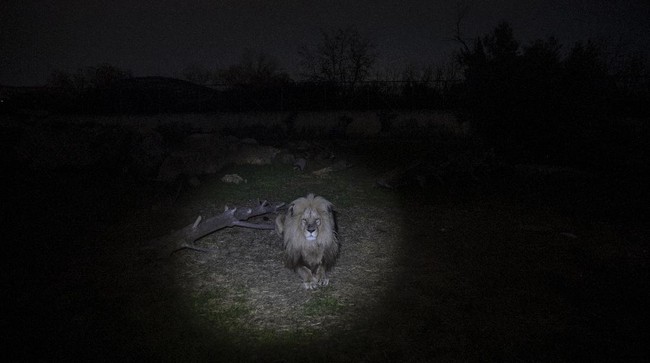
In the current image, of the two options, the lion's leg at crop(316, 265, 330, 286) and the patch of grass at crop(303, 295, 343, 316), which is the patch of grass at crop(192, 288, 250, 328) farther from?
the lion's leg at crop(316, 265, 330, 286)

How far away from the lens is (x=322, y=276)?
549cm

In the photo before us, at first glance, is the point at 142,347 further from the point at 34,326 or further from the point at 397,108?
the point at 397,108

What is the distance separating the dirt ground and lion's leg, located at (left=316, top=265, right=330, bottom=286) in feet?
0.55

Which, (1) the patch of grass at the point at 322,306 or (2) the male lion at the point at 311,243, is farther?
(2) the male lion at the point at 311,243

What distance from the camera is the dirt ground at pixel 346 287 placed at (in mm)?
4133

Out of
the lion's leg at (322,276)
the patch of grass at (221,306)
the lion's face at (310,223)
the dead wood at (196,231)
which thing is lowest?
the patch of grass at (221,306)

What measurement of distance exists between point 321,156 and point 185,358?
1010 centimetres

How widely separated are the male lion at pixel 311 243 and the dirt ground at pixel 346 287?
0.23m

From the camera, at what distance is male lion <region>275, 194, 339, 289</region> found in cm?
531

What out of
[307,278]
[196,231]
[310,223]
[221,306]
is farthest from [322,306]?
[196,231]

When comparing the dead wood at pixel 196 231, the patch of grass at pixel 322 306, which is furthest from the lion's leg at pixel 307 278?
the dead wood at pixel 196 231

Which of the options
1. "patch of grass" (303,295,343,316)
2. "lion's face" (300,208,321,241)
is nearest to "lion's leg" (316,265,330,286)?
"patch of grass" (303,295,343,316)

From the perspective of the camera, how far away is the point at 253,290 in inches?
210

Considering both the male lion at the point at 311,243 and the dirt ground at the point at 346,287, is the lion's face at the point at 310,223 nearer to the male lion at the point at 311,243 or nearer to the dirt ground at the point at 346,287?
the male lion at the point at 311,243
